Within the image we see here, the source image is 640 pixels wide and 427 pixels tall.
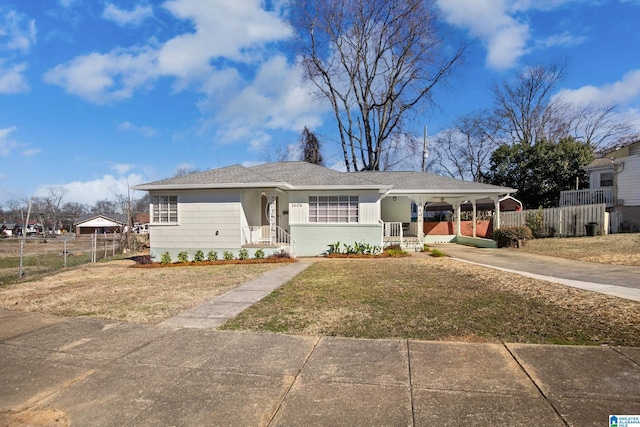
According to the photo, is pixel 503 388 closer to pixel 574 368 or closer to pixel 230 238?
pixel 574 368

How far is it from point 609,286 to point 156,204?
15.2 meters

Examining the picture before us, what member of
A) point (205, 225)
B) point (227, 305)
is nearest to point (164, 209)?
point (205, 225)

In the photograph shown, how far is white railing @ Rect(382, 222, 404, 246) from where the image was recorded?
17188 millimetres

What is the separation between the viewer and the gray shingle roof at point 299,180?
14.9 m

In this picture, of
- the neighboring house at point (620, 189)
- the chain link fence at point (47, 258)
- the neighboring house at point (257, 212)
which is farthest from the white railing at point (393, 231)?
the chain link fence at point (47, 258)

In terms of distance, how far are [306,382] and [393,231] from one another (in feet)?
50.5

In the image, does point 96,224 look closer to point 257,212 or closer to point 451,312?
point 257,212

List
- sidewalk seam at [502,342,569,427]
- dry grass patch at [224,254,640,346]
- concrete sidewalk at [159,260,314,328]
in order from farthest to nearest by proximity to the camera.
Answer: concrete sidewalk at [159,260,314,328] → dry grass patch at [224,254,640,346] → sidewalk seam at [502,342,569,427]

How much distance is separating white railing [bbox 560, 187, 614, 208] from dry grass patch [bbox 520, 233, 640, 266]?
273 inches

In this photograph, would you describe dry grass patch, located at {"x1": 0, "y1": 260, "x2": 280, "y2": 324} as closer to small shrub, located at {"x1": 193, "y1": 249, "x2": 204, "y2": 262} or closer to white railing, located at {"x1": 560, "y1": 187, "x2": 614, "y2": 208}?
small shrub, located at {"x1": 193, "y1": 249, "x2": 204, "y2": 262}

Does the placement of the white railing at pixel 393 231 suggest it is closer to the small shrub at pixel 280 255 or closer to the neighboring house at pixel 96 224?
the small shrub at pixel 280 255

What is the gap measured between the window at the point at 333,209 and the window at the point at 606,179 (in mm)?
18973

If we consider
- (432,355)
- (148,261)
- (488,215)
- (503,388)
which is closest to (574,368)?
(503,388)

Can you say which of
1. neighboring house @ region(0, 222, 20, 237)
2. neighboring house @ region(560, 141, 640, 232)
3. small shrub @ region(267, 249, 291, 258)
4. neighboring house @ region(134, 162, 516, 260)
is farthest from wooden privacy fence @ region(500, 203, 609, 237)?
neighboring house @ region(0, 222, 20, 237)
